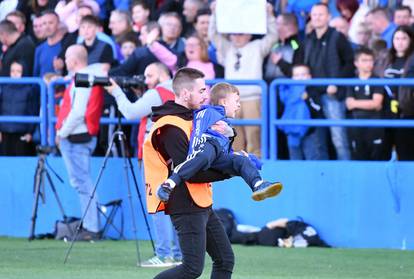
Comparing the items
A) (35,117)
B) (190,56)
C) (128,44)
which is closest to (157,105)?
(190,56)

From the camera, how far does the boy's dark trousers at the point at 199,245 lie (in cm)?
834

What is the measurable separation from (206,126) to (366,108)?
555 centimetres

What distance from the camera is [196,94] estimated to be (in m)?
8.83

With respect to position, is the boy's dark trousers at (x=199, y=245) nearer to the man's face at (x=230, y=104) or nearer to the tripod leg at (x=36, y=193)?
the man's face at (x=230, y=104)

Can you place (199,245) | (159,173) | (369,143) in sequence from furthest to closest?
(369,143) → (159,173) → (199,245)

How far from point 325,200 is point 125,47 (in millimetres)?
3520

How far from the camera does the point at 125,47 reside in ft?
50.6

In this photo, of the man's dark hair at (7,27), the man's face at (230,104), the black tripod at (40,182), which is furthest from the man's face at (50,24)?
the man's face at (230,104)

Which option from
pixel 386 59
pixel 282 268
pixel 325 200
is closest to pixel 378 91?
pixel 386 59

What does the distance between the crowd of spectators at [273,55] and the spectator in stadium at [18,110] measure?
13mm

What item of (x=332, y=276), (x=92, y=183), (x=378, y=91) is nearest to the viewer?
(x=332, y=276)

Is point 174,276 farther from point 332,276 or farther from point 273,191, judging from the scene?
point 332,276

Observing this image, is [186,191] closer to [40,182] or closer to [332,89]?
[332,89]

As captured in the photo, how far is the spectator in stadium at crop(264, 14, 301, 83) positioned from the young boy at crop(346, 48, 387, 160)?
3.24 feet
